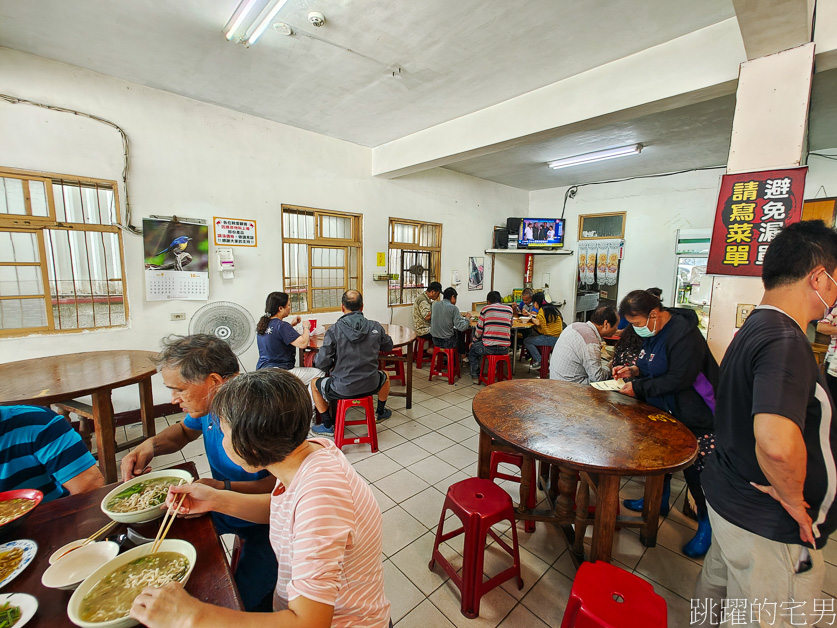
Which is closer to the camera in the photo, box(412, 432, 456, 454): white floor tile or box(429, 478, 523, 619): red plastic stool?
box(429, 478, 523, 619): red plastic stool

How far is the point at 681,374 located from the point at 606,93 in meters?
2.09

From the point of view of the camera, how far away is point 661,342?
2.02 m

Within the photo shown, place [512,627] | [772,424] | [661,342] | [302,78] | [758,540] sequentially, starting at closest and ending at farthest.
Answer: [772,424], [758,540], [512,627], [661,342], [302,78]

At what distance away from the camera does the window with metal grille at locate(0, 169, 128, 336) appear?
2.78 m

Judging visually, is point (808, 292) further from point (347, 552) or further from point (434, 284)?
point (434, 284)

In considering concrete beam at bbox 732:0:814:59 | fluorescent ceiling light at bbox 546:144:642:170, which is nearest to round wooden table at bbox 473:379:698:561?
concrete beam at bbox 732:0:814:59

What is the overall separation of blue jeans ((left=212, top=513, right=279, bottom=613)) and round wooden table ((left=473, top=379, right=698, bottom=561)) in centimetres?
102

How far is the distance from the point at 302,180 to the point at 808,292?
4.32 m

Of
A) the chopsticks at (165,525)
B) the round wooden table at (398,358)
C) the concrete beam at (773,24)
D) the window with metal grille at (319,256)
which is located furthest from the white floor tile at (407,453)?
the concrete beam at (773,24)

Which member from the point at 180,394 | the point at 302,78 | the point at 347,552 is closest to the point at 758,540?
the point at 347,552

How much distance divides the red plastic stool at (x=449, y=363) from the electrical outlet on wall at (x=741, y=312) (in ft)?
9.99

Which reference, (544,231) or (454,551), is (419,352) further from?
(454,551)

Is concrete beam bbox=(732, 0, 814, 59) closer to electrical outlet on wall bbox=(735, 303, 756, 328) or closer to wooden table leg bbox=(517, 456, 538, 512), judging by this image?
electrical outlet on wall bbox=(735, 303, 756, 328)

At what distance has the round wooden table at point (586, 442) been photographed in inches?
58.1
